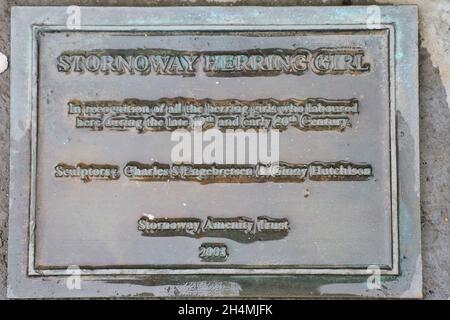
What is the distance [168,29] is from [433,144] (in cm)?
119

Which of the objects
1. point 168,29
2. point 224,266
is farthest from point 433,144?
point 168,29

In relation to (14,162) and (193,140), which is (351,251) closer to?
(193,140)

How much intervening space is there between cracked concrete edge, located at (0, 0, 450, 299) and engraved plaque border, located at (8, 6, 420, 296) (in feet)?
0.25

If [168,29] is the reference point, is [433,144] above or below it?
below

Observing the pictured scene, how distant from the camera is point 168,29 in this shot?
7.29 ft

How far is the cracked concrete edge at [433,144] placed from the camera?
7.38 feet

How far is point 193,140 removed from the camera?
7.25ft

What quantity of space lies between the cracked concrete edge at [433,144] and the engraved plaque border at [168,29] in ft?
0.25

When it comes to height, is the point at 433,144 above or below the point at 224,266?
above

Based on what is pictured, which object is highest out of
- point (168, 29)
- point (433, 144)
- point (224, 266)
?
point (168, 29)

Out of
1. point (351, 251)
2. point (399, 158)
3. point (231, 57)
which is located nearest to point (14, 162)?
point (231, 57)

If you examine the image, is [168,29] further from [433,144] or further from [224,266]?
[433,144]

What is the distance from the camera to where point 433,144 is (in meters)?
2.25

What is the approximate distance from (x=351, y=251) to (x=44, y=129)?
133 cm
